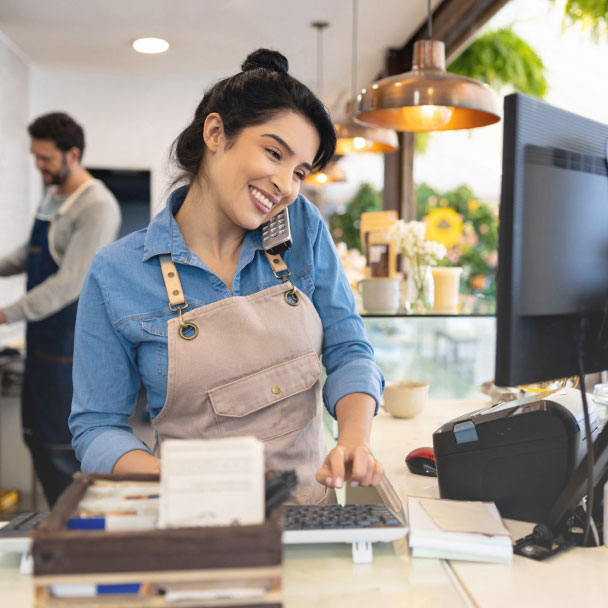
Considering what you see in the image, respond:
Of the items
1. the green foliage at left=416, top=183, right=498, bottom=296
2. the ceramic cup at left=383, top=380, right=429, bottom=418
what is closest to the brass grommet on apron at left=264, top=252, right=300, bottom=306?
the ceramic cup at left=383, top=380, right=429, bottom=418

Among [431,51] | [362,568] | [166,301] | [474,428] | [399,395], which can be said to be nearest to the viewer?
[362,568]

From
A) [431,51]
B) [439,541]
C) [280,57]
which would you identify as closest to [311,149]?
[280,57]

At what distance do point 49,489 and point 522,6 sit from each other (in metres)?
3.66

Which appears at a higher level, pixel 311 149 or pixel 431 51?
pixel 431 51

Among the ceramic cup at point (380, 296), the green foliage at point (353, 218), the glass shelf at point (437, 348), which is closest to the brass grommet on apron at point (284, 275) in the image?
the glass shelf at point (437, 348)

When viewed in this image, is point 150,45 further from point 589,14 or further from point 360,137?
point 589,14

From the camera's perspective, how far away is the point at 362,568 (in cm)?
84

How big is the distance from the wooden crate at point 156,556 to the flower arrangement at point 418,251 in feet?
6.76

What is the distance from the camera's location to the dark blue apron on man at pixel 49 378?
9.55 ft

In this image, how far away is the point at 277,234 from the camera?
127cm

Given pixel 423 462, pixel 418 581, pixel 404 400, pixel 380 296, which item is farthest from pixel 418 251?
pixel 418 581

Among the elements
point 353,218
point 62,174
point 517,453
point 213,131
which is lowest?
point 517,453

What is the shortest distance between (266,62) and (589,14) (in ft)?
4.83

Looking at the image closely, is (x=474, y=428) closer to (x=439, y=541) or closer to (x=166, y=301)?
(x=439, y=541)
